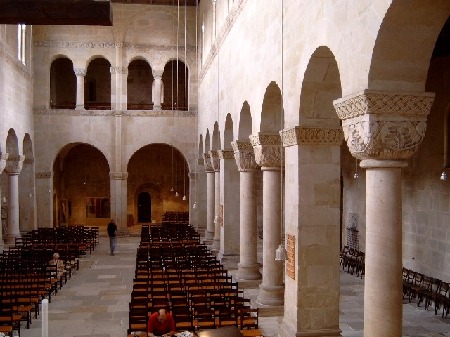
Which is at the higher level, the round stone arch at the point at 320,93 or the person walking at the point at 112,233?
the round stone arch at the point at 320,93

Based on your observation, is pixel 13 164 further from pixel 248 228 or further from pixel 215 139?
pixel 248 228

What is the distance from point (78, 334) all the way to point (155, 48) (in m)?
22.2

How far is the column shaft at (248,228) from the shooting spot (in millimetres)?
16672

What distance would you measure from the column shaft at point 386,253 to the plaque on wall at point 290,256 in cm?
356

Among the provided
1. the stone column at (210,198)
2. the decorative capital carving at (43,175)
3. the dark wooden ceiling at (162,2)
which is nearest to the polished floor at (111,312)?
the stone column at (210,198)

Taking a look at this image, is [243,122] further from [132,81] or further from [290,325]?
[132,81]

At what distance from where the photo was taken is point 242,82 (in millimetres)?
16594

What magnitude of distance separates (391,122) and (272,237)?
23.4 feet

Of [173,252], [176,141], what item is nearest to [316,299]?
[173,252]

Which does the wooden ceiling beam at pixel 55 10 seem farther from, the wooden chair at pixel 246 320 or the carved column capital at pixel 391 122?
the wooden chair at pixel 246 320

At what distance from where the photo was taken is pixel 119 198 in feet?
104

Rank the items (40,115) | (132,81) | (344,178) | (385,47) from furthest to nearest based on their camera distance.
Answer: (132,81), (40,115), (344,178), (385,47)

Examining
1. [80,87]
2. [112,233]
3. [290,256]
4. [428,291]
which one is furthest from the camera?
[80,87]

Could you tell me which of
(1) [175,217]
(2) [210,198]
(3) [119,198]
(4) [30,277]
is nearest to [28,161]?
(3) [119,198]
